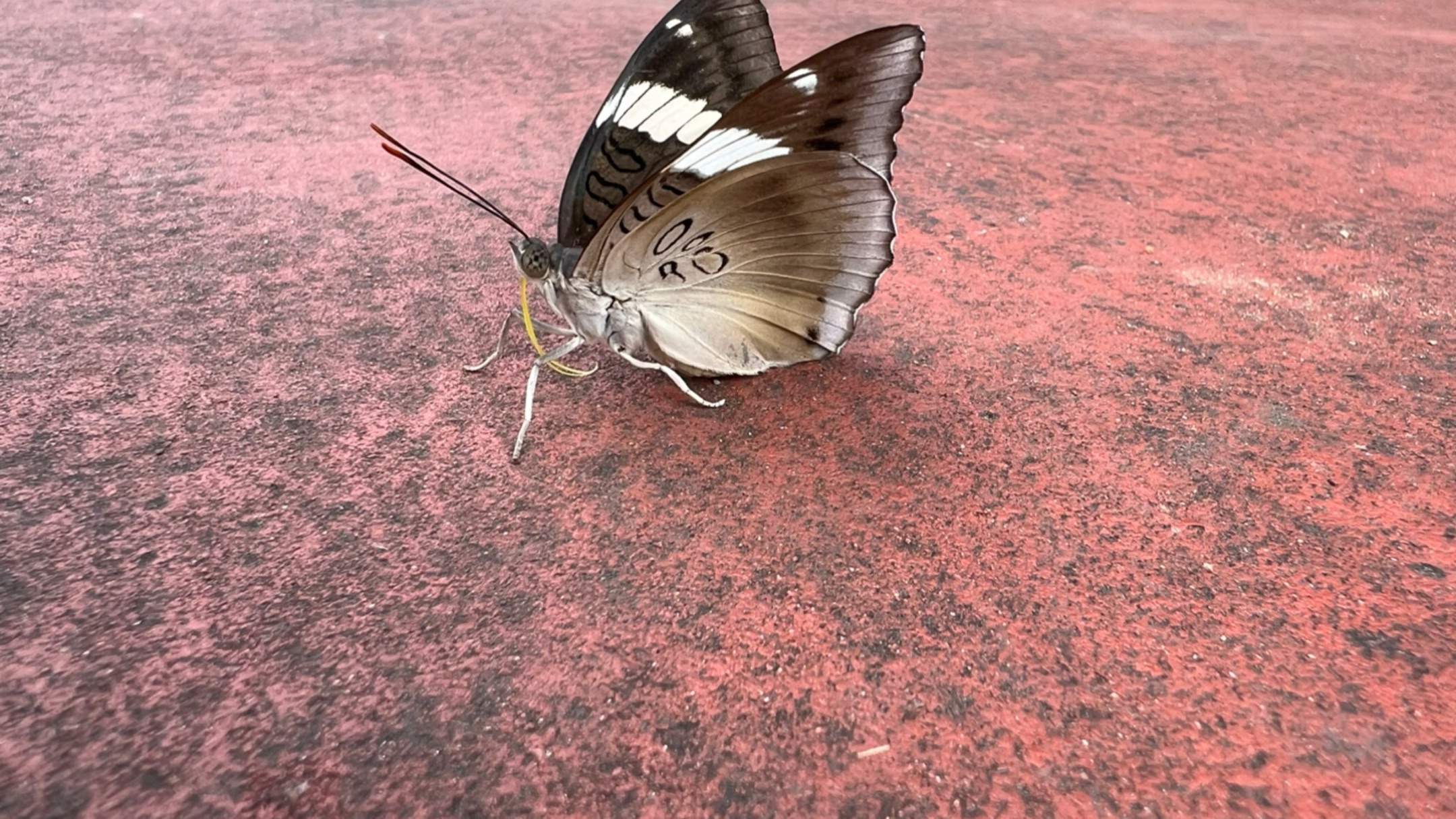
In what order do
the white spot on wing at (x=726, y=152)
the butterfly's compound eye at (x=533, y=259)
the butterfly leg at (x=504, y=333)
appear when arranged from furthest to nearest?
the butterfly leg at (x=504, y=333) < the butterfly's compound eye at (x=533, y=259) < the white spot on wing at (x=726, y=152)

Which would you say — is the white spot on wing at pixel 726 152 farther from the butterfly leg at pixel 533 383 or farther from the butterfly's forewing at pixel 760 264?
the butterfly leg at pixel 533 383

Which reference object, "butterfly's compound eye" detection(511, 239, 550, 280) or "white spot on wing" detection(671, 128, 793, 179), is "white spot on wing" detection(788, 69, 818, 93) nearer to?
"white spot on wing" detection(671, 128, 793, 179)

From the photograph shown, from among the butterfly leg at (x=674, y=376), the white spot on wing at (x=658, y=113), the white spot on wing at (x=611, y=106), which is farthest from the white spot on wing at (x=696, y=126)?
the butterfly leg at (x=674, y=376)

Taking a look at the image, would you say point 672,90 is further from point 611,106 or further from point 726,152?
point 726,152

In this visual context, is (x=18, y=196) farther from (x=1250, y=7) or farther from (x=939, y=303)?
(x=1250, y=7)

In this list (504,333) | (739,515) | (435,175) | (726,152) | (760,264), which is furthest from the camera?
(435,175)

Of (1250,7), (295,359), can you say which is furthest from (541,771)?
(1250,7)

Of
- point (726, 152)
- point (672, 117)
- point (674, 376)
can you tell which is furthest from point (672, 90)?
point (674, 376)
